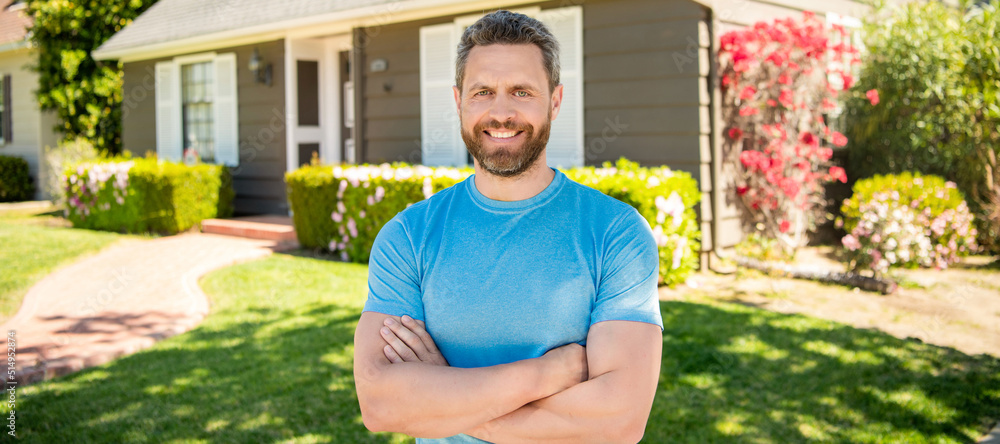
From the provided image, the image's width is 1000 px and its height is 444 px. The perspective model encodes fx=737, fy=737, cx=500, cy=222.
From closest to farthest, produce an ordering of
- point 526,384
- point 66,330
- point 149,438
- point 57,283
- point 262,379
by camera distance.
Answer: point 526,384 → point 149,438 → point 262,379 → point 66,330 → point 57,283

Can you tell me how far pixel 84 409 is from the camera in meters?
3.82

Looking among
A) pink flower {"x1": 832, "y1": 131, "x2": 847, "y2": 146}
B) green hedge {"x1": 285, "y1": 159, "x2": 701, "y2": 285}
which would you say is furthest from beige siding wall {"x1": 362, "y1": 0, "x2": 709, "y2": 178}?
pink flower {"x1": 832, "y1": 131, "x2": 847, "y2": 146}

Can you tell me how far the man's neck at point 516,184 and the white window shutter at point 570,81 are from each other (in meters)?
5.88

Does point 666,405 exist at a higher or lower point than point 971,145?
lower

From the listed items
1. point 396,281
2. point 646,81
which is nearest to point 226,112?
point 646,81

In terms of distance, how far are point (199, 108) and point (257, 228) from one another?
3500 millimetres

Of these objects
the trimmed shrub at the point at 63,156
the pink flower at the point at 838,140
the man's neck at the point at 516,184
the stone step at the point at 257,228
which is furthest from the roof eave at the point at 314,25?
the man's neck at the point at 516,184

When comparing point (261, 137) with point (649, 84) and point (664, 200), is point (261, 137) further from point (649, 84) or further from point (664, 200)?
point (664, 200)

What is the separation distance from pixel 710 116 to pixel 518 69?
5774 mm

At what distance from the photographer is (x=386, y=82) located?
9312 millimetres

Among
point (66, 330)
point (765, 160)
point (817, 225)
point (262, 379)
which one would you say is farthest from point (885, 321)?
point (66, 330)

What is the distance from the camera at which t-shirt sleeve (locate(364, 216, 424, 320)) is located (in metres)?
1.70

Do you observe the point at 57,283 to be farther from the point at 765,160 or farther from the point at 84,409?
the point at 765,160

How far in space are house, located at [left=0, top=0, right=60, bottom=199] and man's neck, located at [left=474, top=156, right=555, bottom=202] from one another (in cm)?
1709
